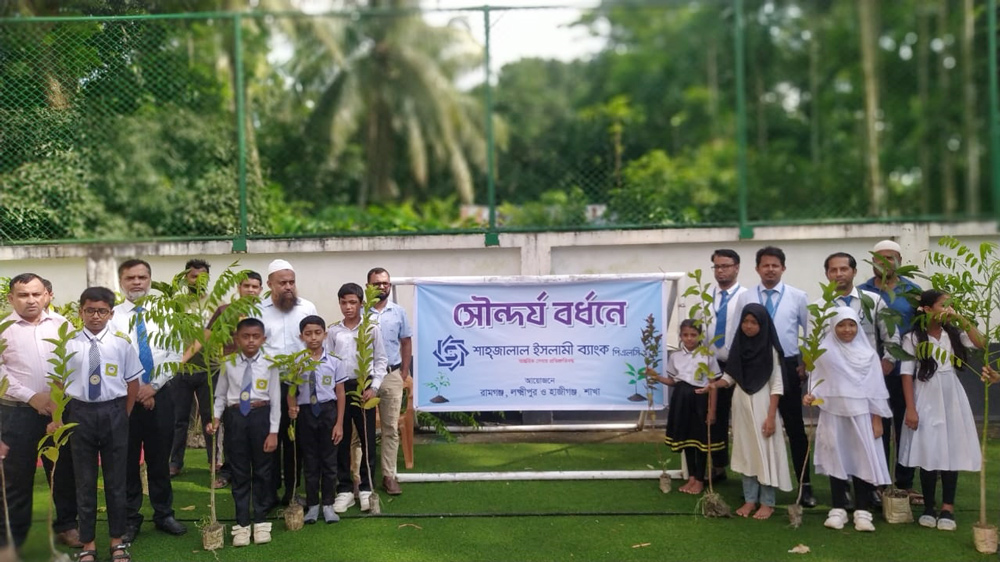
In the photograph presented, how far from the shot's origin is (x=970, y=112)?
25656mm

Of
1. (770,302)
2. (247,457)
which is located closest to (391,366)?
(247,457)

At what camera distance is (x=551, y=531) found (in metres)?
5.06

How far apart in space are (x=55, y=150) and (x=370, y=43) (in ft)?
40.8

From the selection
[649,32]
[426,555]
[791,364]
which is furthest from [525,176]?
[649,32]

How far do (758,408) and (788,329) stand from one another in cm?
64

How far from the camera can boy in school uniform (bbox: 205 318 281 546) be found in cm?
493

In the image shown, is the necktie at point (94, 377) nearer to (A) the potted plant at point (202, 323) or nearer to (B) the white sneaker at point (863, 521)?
(A) the potted plant at point (202, 323)

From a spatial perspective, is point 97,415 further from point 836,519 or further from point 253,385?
point 836,519

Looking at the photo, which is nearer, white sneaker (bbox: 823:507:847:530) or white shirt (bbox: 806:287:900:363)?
white sneaker (bbox: 823:507:847:530)

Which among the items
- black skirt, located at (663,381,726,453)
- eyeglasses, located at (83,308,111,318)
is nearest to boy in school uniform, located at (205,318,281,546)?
eyeglasses, located at (83,308,111,318)

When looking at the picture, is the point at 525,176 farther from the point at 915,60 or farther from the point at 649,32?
the point at 649,32

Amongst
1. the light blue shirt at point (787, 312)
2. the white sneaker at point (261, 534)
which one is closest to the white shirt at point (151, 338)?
the white sneaker at point (261, 534)

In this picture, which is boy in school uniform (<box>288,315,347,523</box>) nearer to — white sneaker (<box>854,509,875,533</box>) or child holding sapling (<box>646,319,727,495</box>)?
child holding sapling (<box>646,319,727,495</box>)

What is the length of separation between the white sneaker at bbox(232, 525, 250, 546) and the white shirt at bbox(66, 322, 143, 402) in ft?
3.22
